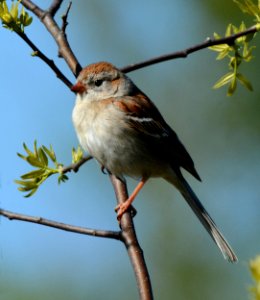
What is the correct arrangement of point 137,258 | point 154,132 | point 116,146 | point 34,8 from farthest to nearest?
point 154,132
point 116,146
point 34,8
point 137,258

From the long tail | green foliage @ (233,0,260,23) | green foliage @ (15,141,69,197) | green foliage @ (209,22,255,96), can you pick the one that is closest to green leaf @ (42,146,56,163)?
green foliage @ (15,141,69,197)

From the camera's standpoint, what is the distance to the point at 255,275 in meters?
1.58

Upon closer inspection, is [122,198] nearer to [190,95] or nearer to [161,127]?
[161,127]

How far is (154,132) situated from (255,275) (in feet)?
9.36

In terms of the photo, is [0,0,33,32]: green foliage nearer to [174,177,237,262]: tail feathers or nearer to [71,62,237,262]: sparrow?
[71,62,237,262]: sparrow

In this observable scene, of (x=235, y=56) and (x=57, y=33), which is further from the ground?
(x=57, y=33)

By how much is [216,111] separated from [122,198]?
Result: 13.4ft

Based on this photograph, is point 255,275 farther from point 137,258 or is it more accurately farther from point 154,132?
point 154,132

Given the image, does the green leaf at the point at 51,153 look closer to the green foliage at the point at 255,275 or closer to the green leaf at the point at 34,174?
the green leaf at the point at 34,174

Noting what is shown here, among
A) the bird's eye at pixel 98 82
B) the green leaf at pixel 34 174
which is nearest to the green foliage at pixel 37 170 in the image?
the green leaf at pixel 34 174

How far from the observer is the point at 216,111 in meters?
7.69

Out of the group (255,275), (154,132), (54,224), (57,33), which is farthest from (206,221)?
(255,275)

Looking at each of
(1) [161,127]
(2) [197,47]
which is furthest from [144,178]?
(2) [197,47]

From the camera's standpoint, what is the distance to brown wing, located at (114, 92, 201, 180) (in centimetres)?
434
